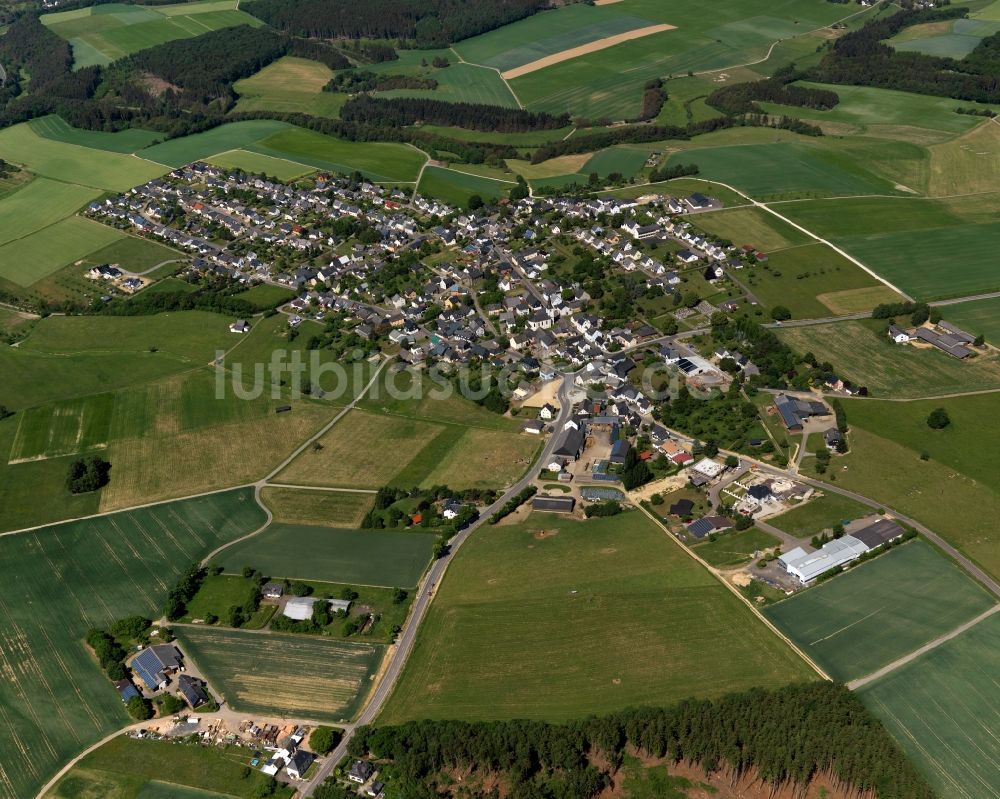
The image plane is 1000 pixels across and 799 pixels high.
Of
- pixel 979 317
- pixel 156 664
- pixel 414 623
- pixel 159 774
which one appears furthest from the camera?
pixel 979 317

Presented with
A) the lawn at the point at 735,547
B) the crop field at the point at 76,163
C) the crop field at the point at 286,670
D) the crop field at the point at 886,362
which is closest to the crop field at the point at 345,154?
the crop field at the point at 76,163

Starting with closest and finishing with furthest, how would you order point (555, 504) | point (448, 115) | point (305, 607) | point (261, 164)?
1. point (305, 607)
2. point (555, 504)
3. point (261, 164)
4. point (448, 115)

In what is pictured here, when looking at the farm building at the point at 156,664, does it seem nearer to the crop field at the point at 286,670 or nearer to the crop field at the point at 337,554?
the crop field at the point at 286,670

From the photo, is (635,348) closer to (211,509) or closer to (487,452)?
(487,452)

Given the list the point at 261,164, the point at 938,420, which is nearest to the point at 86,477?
the point at 938,420

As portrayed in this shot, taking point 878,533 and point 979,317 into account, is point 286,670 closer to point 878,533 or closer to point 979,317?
point 878,533

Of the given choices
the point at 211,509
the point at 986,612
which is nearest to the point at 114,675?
the point at 211,509

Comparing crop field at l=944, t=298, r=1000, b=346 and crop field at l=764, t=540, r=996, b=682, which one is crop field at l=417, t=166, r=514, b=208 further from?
crop field at l=764, t=540, r=996, b=682
